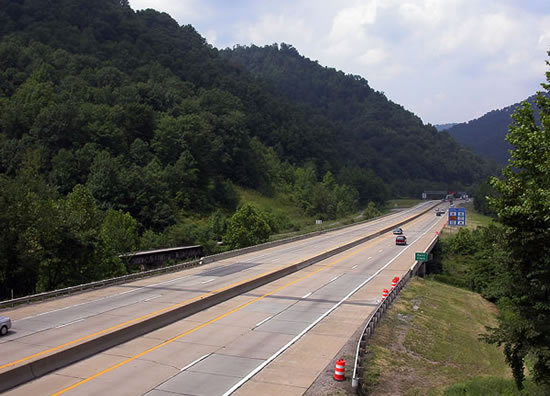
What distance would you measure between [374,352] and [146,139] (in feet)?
336

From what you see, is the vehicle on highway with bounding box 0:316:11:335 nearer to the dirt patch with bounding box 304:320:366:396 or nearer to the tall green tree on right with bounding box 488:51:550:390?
the dirt patch with bounding box 304:320:366:396

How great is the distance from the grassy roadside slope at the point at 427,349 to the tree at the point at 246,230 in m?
34.9

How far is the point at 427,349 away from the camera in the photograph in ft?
78.1

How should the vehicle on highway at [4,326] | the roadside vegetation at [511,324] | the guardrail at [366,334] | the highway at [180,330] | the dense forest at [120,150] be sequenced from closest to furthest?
1. the roadside vegetation at [511,324]
2. the highway at [180,330]
3. the guardrail at [366,334]
4. the vehicle on highway at [4,326]
5. the dense forest at [120,150]

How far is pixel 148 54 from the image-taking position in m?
162

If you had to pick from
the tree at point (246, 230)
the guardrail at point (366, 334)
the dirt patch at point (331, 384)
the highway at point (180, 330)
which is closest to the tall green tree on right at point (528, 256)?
the guardrail at point (366, 334)

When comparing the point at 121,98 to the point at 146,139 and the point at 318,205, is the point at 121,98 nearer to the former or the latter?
the point at 146,139

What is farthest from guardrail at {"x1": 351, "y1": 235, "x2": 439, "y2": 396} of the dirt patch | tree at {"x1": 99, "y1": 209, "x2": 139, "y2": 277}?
tree at {"x1": 99, "y1": 209, "x2": 139, "y2": 277}

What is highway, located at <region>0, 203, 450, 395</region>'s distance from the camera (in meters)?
16.0

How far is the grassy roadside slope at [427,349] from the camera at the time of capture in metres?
18.3

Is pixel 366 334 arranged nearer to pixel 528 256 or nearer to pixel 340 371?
pixel 340 371

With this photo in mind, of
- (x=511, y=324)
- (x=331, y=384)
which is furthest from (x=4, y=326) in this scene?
(x=511, y=324)

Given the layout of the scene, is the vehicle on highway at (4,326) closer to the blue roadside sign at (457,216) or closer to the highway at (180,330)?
the highway at (180,330)

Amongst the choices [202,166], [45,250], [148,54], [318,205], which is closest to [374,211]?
[318,205]
